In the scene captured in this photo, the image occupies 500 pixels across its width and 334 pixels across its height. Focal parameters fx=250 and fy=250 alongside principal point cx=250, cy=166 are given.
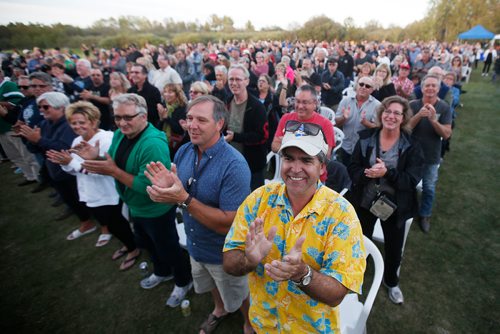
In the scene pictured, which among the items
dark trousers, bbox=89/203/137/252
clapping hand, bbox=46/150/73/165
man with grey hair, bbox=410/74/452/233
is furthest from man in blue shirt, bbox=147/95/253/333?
man with grey hair, bbox=410/74/452/233

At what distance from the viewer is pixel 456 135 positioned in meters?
7.55

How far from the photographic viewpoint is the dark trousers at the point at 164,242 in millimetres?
2725

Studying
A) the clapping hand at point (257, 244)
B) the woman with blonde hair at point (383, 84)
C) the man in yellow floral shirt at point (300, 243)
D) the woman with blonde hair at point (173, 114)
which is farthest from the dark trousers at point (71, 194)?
the woman with blonde hair at point (383, 84)

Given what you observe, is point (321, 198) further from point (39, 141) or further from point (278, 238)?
point (39, 141)

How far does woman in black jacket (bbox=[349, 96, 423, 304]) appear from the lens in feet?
8.39

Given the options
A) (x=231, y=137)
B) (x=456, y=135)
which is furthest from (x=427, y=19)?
(x=231, y=137)

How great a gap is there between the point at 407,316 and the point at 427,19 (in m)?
55.8

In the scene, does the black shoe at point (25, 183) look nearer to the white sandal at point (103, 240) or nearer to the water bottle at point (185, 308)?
the white sandal at point (103, 240)

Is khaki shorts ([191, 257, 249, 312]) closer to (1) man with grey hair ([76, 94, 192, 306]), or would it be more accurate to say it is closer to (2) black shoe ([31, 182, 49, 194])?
(1) man with grey hair ([76, 94, 192, 306])

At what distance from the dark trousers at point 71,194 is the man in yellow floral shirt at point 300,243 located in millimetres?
4028

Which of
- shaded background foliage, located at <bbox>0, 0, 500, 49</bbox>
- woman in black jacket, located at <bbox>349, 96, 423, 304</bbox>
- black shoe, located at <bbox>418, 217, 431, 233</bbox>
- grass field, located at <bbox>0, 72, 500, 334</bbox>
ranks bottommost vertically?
grass field, located at <bbox>0, 72, 500, 334</bbox>

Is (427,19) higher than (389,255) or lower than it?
higher

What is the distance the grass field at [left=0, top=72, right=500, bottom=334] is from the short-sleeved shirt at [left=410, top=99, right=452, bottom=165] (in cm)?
123

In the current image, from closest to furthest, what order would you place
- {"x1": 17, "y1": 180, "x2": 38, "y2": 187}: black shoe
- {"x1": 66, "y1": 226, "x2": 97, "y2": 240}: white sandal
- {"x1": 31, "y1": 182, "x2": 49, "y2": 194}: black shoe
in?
{"x1": 66, "y1": 226, "x2": 97, "y2": 240}: white sandal → {"x1": 31, "y1": 182, "x2": 49, "y2": 194}: black shoe → {"x1": 17, "y1": 180, "x2": 38, "y2": 187}: black shoe
